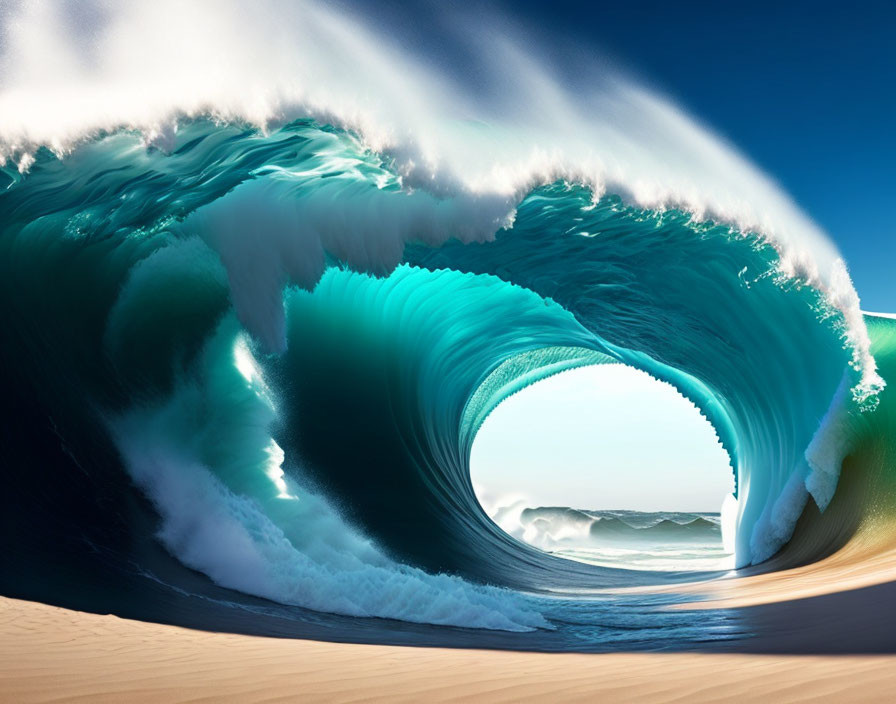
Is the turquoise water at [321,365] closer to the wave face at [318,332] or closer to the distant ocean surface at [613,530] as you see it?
the wave face at [318,332]

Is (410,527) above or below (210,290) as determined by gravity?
below

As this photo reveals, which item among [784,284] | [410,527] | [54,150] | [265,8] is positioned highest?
[265,8]

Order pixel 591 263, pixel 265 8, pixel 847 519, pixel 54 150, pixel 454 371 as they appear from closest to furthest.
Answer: pixel 54 150, pixel 265 8, pixel 847 519, pixel 591 263, pixel 454 371

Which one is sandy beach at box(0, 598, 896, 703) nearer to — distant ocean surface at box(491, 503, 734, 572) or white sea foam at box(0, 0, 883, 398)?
white sea foam at box(0, 0, 883, 398)

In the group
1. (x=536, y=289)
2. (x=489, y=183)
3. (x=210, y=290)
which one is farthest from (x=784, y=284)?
(x=210, y=290)

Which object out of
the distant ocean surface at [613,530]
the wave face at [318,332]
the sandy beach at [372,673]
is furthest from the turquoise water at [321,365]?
the distant ocean surface at [613,530]

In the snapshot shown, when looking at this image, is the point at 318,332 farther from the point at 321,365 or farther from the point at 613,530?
the point at 613,530

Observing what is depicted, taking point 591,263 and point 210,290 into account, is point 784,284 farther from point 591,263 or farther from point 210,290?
point 210,290
